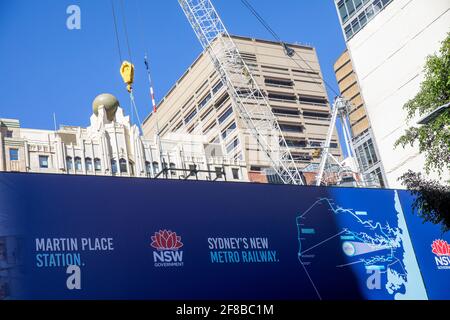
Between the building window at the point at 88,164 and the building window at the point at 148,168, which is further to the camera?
the building window at the point at 148,168

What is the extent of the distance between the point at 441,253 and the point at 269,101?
91.9 metres

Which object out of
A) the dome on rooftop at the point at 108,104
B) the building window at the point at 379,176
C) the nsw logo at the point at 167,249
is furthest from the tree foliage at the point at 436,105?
the dome on rooftop at the point at 108,104

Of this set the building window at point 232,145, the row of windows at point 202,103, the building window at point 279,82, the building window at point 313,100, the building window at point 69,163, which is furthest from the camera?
the building window at point 313,100

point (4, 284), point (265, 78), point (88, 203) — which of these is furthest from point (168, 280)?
point (265, 78)

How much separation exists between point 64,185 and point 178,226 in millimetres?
5532

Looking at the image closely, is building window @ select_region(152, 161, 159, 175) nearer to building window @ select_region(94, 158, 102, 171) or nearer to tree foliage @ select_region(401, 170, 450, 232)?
building window @ select_region(94, 158, 102, 171)

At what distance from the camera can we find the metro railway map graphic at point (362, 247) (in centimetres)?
3491

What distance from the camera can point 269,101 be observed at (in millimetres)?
128750

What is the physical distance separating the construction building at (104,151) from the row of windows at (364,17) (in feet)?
87.9

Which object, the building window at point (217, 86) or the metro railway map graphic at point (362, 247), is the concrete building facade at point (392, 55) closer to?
the metro railway map graphic at point (362, 247)

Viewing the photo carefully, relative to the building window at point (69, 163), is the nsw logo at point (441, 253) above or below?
below

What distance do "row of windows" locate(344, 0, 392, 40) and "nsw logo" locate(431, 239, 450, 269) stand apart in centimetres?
3181

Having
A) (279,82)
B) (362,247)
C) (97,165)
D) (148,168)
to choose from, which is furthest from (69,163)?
(362,247)

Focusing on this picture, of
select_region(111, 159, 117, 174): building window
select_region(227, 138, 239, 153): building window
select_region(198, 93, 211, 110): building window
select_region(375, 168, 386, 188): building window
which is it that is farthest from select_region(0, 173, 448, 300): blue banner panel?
select_region(198, 93, 211, 110): building window
